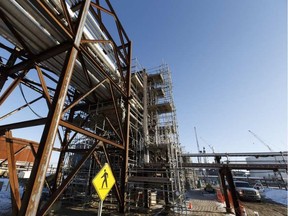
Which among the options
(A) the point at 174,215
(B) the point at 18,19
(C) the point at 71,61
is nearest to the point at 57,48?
(C) the point at 71,61

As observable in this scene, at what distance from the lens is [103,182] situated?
3.96 metres

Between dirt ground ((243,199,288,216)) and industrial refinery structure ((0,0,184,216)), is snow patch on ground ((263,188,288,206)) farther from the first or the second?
industrial refinery structure ((0,0,184,216))

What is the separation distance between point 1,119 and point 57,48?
12.7 ft

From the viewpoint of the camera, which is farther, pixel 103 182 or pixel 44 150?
pixel 103 182

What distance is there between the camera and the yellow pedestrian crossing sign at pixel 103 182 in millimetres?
3701

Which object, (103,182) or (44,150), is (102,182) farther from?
(44,150)

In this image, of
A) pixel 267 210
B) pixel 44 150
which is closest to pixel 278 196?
pixel 267 210

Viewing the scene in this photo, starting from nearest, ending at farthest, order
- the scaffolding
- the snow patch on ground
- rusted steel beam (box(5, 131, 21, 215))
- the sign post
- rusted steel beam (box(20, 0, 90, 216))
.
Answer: rusted steel beam (box(20, 0, 90, 216))
the sign post
rusted steel beam (box(5, 131, 21, 215))
the scaffolding
the snow patch on ground

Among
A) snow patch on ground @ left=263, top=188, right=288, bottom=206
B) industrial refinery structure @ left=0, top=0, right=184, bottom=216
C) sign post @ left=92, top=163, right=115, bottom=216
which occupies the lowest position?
snow patch on ground @ left=263, top=188, right=288, bottom=206

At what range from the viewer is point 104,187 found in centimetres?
393

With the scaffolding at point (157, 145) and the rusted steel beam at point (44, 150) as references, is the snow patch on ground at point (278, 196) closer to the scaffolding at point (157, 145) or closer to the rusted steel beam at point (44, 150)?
the scaffolding at point (157, 145)

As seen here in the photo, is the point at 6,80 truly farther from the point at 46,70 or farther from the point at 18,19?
the point at 18,19

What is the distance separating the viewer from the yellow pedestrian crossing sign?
3.70 meters

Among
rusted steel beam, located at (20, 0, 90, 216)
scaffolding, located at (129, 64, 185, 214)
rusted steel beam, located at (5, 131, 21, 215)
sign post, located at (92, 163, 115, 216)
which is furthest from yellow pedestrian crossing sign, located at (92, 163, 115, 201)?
scaffolding, located at (129, 64, 185, 214)
